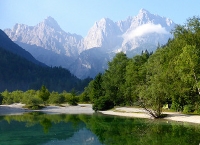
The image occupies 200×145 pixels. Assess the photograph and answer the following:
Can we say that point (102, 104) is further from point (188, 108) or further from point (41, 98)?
point (41, 98)

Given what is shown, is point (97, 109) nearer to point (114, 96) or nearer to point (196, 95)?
point (114, 96)

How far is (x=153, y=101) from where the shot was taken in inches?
2315

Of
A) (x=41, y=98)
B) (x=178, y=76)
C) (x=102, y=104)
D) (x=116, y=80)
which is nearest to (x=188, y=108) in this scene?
(x=178, y=76)

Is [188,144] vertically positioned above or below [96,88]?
below

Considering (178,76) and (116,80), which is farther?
(116,80)

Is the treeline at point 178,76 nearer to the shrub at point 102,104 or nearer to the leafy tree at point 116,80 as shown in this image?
the leafy tree at point 116,80

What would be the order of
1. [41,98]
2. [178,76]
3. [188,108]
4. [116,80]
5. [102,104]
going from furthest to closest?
[41,98] < [116,80] < [102,104] < [188,108] < [178,76]

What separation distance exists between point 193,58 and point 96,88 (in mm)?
58038

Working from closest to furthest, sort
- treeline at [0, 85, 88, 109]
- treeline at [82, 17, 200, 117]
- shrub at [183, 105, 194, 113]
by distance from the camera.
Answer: treeline at [82, 17, 200, 117]
shrub at [183, 105, 194, 113]
treeline at [0, 85, 88, 109]

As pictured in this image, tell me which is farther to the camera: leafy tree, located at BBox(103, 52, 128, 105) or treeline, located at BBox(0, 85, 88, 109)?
treeline, located at BBox(0, 85, 88, 109)

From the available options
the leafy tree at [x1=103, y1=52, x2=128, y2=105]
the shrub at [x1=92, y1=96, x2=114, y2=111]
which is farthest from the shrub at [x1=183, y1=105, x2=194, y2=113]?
the shrub at [x1=92, y1=96, x2=114, y2=111]

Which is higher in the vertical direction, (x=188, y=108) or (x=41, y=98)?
(x=41, y=98)

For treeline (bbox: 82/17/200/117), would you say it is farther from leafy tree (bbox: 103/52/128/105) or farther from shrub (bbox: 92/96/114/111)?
shrub (bbox: 92/96/114/111)

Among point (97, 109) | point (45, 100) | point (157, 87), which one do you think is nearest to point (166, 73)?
point (157, 87)
